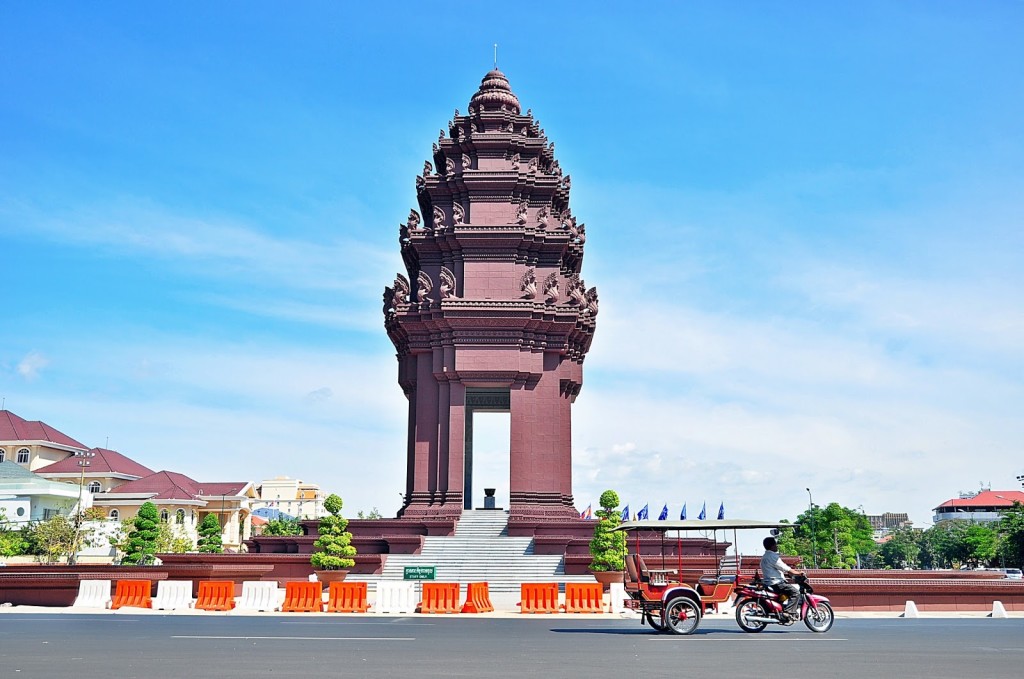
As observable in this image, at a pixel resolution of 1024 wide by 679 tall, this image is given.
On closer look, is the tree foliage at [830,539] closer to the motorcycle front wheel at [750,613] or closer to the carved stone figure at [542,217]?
the carved stone figure at [542,217]

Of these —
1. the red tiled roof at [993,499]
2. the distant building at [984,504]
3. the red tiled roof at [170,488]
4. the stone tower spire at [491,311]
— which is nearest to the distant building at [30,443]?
the red tiled roof at [170,488]

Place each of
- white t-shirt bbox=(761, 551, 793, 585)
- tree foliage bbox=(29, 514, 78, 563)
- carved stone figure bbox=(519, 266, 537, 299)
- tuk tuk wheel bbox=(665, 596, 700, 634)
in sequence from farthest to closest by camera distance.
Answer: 1. tree foliage bbox=(29, 514, 78, 563)
2. carved stone figure bbox=(519, 266, 537, 299)
3. white t-shirt bbox=(761, 551, 793, 585)
4. tuk tuk wheel bbox=(665, 596, 700, 634)

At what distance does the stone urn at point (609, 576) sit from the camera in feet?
101

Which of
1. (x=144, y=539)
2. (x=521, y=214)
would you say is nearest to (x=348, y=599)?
(x=521, y=214)

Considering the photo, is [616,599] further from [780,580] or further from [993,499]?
[993,499]

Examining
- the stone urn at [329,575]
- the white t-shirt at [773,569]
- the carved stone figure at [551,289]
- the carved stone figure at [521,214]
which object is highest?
the carved stone figure at [521,214]

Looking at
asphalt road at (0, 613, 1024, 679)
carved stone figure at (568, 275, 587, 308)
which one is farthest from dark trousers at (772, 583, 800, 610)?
carved stone figure at (568, 275, 587, 308)

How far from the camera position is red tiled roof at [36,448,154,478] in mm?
86438

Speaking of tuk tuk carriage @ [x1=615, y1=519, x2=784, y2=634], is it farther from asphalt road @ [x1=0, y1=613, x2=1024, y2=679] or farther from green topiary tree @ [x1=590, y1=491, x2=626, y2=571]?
green topiary tree @ [x1=590, y1=491, x2=626, y2=571]

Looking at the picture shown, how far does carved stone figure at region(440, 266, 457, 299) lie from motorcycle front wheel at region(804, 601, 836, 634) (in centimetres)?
2454

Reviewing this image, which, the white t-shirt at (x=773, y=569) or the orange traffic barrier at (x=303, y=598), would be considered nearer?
the white t-shirt at (x=773, y=569)

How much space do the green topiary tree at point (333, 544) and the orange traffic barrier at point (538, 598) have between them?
854 cm

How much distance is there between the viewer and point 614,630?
2067 centimetres

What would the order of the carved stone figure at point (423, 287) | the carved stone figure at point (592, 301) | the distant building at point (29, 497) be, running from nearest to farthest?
the carved stone figure at point (423, 287), the carved stone figure at point (592, 301), the distant building at point (29, 497)
